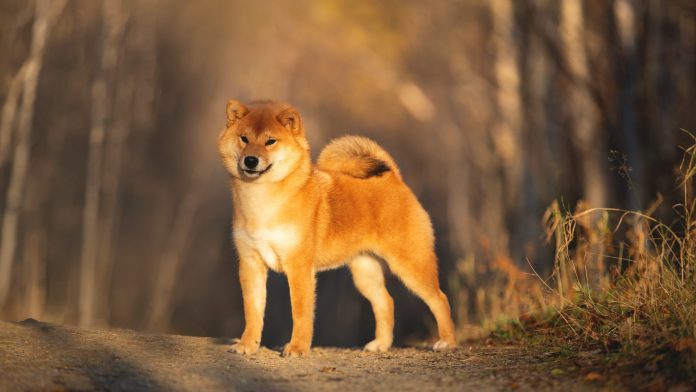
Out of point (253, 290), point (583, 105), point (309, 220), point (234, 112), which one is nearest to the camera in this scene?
point (253, 290)

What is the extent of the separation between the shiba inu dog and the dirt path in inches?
19.8

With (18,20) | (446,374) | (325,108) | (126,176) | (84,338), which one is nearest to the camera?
(446,374)

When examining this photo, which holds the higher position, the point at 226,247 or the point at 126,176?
the point at 126,176

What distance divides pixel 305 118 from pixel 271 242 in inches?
989

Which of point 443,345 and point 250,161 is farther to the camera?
point 443,345

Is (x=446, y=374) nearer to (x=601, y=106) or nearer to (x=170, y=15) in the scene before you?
(x=601, y=106)

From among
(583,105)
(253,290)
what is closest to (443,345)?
(253,290)

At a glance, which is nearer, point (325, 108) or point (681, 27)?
point (681, 27)

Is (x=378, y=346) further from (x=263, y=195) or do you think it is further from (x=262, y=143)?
(x=262, y=143)

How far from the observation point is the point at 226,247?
84.1 ft

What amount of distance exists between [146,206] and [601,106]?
43.5ft

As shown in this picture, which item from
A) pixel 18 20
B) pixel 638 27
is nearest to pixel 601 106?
pixel 638 27

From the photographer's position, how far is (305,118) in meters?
32.0

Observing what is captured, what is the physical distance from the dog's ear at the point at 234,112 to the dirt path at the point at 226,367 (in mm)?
1827
